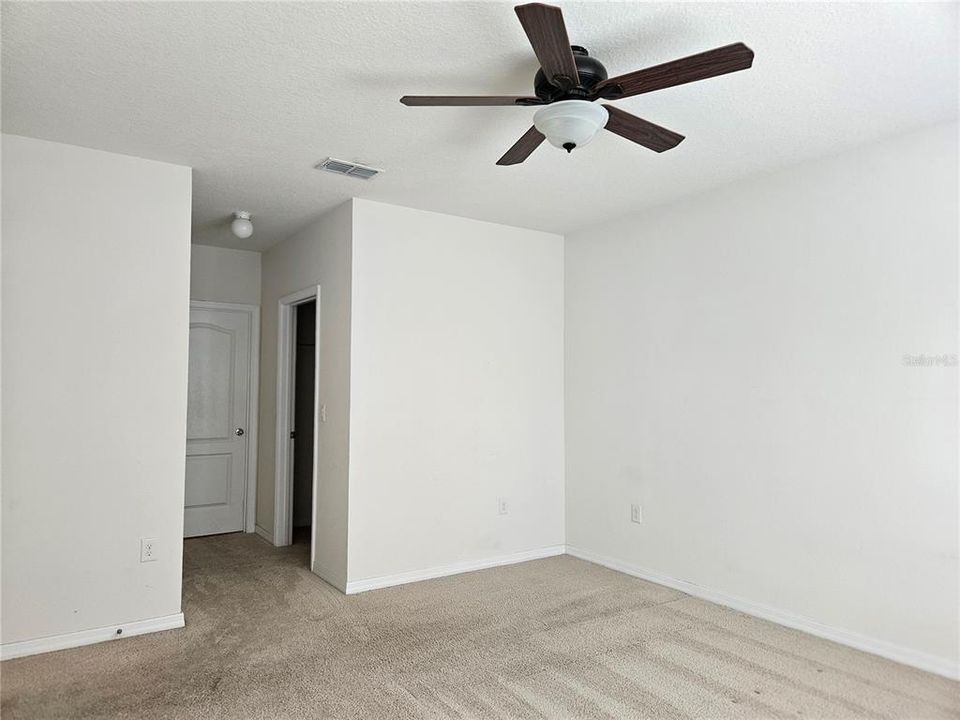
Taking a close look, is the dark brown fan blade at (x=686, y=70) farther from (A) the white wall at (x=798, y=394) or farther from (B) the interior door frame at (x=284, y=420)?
(B) the interior door frame at (x=284, y=420)

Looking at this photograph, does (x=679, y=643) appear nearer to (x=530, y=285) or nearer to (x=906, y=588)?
(x=906, y=588)

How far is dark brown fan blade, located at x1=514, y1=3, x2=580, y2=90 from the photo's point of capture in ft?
→ 5.91

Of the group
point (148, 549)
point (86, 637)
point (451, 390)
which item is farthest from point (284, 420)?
point (86, 637)

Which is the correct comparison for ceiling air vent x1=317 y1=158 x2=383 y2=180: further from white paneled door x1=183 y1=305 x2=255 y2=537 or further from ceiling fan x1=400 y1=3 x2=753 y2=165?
white paneled door x1=183 y1=305 x2=255 y2=537

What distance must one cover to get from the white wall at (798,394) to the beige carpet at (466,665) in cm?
35

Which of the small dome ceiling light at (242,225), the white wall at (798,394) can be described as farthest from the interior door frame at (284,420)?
the white wall at (798,394)

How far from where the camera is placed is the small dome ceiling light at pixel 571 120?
235cm

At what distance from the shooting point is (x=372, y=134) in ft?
10.4

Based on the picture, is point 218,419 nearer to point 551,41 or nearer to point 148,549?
point 148,549

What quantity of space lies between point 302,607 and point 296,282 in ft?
7.84

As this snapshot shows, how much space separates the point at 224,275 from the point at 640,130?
4.13m

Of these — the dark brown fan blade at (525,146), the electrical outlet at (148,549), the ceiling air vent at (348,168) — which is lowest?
the electrical outlet at (148,549)

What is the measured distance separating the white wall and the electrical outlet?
2.85m

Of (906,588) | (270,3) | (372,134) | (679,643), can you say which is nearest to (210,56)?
(270,3)
